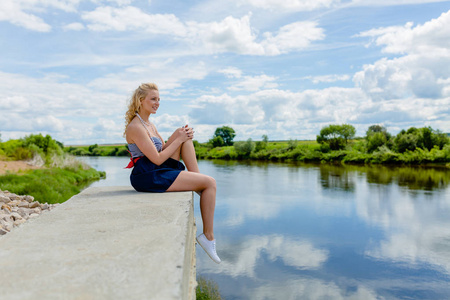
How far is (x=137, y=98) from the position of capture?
3725 mm

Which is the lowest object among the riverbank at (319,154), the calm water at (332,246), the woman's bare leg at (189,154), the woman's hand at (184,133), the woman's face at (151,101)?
the calm water at (332,246)

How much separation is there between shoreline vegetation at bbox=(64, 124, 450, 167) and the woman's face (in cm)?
3108

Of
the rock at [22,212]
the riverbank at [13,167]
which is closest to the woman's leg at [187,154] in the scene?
the rock at [22,212]

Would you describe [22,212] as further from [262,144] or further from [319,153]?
[262,144]

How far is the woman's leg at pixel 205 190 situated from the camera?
3332mm

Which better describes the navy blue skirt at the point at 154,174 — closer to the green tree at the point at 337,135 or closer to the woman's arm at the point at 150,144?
the woman's arm at the point at 150,144

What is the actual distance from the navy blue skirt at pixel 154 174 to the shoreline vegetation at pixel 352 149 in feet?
102

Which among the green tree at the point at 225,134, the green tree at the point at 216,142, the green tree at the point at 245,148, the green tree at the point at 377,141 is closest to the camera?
the green tree at the point at 377,141

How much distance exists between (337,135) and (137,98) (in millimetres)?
44351

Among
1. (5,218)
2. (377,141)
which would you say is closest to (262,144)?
(377,141)

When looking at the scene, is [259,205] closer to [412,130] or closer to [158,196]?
[158,196]

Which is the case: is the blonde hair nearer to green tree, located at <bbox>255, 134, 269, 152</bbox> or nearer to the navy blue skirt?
the navy blue skirt

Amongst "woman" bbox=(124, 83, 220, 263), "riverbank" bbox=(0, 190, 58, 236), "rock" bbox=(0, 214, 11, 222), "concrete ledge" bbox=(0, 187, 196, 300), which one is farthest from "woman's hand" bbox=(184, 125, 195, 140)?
"rock" bbox=(0, 214, 11, 222)

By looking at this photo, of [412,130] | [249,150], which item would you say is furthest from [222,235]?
[249,150]
